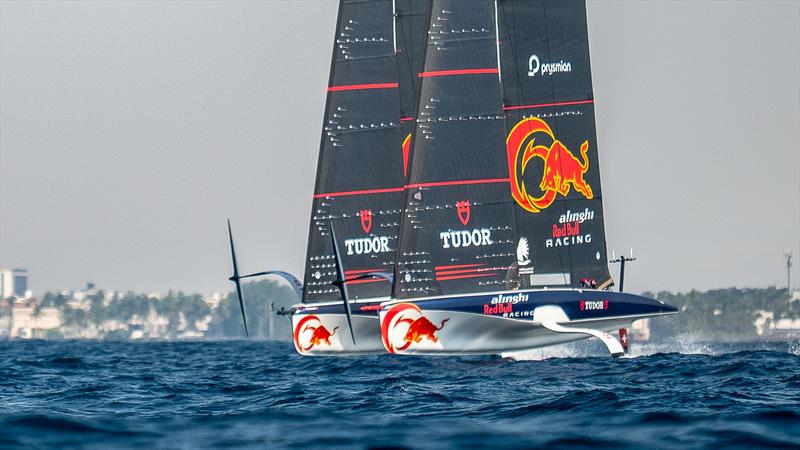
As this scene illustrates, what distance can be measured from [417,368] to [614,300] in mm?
8305

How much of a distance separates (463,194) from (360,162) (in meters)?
6.30

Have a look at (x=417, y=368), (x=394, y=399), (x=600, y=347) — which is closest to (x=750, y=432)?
(x=394, y=399)

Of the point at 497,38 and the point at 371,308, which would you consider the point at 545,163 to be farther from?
the point at 371,308

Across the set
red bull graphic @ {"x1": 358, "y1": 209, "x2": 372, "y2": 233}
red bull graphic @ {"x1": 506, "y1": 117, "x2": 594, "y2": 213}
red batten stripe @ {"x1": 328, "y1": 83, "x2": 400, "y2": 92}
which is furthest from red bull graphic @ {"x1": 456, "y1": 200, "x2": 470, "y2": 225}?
red batten stripe @ {"x1": 328, "y1": 83, "x2": 400, "y2": 92}

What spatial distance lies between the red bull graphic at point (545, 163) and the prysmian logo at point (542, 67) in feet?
4.79

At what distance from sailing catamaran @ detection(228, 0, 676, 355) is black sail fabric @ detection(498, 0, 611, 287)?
1.7 inches

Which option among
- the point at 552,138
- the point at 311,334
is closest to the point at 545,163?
the point at 552,138

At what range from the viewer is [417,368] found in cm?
3794

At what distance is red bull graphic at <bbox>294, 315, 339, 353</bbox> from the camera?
150 ft

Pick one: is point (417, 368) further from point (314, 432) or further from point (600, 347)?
point (314, 432)

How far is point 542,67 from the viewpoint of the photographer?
45.2 metres

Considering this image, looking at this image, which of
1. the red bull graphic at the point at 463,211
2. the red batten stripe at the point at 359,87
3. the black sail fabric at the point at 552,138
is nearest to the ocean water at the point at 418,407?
the red bull graphic at the point at 463,211

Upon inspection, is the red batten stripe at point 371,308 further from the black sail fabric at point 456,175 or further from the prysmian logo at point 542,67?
the prysmian logo at point 542,67

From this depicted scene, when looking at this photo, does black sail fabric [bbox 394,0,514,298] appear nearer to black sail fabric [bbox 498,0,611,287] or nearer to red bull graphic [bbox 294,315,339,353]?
black sail fabric [bbox 498,0,611,287]
